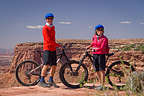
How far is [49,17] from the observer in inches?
256

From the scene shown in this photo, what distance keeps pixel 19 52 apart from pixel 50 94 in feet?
199

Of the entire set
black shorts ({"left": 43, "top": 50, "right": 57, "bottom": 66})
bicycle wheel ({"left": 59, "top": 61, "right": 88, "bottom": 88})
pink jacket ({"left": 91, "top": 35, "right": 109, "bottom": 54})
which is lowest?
bicycle wheel ({"left": 59, "top": 61, "right": 88, "bottom": 88})

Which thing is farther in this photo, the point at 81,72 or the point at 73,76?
the point at 73,76

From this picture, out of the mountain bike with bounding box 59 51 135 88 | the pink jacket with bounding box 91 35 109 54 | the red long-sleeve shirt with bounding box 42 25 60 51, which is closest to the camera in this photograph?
the pink jacket with bounding box 91 35 109 54

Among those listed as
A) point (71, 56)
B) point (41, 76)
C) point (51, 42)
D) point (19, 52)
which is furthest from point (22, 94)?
point (19, 52)

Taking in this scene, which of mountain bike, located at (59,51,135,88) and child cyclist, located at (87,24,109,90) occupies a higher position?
child cyclist, located at (87,24,109,90)

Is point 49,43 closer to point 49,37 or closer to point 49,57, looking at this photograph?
point 49,37

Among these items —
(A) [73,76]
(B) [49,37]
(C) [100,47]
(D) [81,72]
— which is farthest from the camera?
(A) [73,76]

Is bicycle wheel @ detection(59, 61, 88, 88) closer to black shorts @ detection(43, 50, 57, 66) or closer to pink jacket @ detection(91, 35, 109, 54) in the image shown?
black shorts @ detection(43, 50, 57, 66)

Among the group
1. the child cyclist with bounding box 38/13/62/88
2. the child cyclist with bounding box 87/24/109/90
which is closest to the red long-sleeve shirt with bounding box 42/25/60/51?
the child cyclist with bounding box 38/13/62/88

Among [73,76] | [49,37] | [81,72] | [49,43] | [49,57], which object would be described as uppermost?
[49,37]

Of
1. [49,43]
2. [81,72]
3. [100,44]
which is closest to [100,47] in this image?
[100,44]

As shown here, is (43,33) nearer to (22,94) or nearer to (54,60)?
(54,60)

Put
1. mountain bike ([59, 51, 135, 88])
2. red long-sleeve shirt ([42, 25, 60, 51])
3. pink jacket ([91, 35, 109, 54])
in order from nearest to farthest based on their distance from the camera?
pink jacket ([91, 35, 109, 54])
red long-sleeve shirt ([42, 25, 60, 51])
mountain bike ([59, 51, 135, 88])
